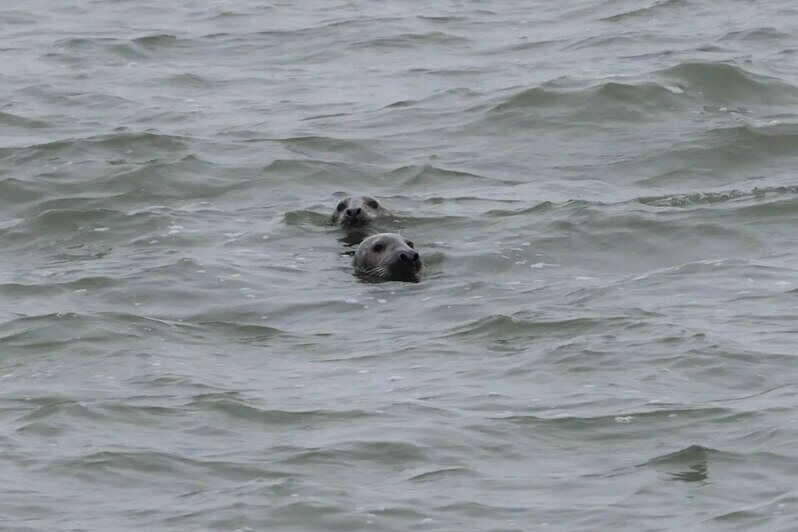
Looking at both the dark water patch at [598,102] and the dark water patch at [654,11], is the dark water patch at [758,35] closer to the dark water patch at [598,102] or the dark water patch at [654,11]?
the dark water patch at [654,11]

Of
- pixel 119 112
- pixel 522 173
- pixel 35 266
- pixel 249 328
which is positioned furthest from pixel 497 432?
pixel 119 112

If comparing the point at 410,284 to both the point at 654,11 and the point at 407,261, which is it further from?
the point at 654,11

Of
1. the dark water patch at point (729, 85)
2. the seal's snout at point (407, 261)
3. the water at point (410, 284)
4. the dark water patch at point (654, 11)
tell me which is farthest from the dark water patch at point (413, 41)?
the seal's snout at point (407, 261)

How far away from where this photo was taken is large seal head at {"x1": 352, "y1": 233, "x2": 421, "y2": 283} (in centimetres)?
1318

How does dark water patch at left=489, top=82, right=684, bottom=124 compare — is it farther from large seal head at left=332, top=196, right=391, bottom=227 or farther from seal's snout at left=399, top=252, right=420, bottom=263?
seal's snout at left=399, top=252, right=420, bottom=263

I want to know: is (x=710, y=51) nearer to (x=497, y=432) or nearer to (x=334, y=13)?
(x=334, y=13)

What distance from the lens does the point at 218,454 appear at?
30.7ft

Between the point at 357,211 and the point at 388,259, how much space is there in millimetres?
1380

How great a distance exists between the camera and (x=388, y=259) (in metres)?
13.3

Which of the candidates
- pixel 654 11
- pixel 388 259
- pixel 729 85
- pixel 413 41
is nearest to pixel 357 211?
pixel 388 259

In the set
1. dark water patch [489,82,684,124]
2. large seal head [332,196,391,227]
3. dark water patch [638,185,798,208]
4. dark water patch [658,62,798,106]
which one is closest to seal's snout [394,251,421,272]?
large seal head [332,196,391,227]

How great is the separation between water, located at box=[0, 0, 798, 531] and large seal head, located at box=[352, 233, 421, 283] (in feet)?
0.55

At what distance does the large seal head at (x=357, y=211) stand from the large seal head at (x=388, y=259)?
903 mm

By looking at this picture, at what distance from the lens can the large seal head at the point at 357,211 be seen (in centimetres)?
1457
